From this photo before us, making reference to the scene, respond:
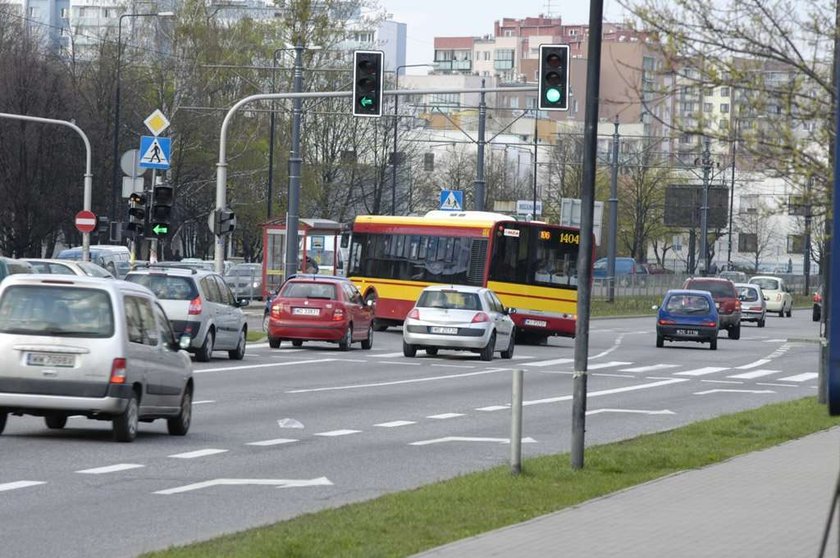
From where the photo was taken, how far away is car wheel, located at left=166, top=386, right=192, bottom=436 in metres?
19.6

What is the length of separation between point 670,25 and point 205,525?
16.1 feet

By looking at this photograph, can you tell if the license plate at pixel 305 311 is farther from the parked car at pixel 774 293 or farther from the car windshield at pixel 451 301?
the parked car at pixel 774 293

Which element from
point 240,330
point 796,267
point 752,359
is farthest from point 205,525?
point 796,267

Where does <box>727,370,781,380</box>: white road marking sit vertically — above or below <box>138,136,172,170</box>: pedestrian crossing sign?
below

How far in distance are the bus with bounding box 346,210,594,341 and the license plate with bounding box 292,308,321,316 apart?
34.9 feet

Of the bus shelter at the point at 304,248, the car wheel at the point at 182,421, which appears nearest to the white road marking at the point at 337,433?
the car wheel at the point at 182,421

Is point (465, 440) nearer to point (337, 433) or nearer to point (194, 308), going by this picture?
point (337, 433)

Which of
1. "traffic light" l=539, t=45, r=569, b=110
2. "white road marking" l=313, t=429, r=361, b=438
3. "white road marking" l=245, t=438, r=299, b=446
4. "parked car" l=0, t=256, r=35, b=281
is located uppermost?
"traffic light" l=539, t=45, r=569, b=110

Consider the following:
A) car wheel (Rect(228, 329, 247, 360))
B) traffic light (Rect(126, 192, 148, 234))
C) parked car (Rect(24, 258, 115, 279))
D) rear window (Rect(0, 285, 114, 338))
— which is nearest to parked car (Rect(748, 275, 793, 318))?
traffic light (Rect(126, 192, 148, 234))

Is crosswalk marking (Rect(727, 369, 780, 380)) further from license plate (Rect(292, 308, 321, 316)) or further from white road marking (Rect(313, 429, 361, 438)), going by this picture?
white road marking (Rect(313, 429, 361, 438))

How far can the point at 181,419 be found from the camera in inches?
773

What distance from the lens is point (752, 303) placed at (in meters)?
72.6

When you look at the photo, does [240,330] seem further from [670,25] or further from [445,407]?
[670,25]

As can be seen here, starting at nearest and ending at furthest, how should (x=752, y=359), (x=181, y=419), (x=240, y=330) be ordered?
(x=181, y=419) < (x=240, y=330) < (x=752, y=359)
